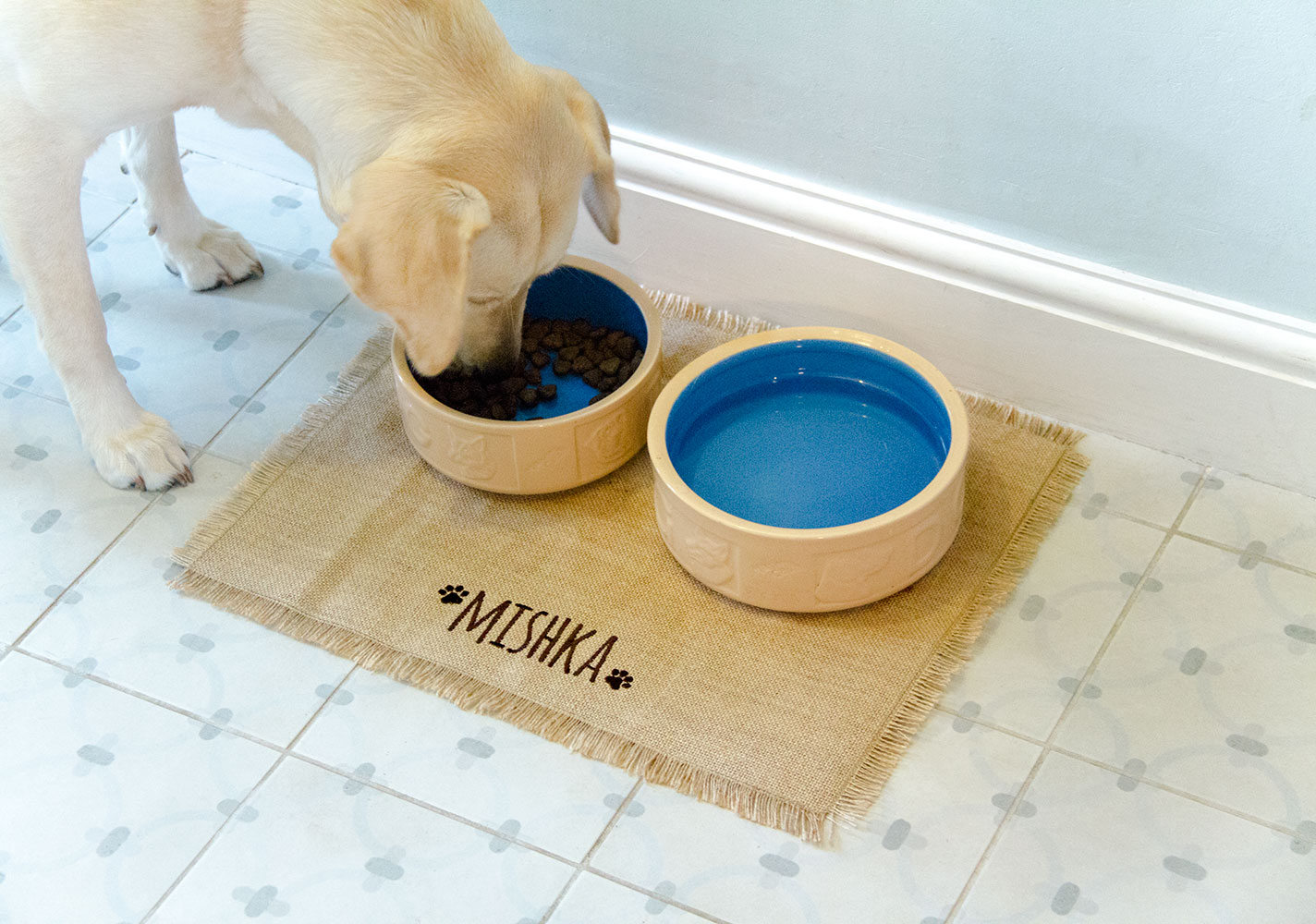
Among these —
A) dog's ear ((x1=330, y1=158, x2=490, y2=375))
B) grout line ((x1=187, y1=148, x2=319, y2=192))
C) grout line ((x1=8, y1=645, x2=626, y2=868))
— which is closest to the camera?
dog's ear ((x1=330, y1=158, x2=490, y2=375))

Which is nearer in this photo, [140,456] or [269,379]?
[140,456]

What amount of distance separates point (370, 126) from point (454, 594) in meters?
0.57

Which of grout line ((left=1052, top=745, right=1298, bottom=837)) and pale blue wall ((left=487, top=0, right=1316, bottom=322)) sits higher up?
pale blue wall ((left=487, top=0, right=1316, bottom=322))

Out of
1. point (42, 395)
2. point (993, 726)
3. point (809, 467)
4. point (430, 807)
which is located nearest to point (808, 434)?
point (809, 467)

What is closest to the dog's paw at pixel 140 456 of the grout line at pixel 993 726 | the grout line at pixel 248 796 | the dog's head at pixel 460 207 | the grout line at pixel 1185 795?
the grout line at pixel 248 796

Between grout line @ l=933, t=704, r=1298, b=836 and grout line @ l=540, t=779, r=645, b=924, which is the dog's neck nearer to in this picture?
grout line @ l=540, t=779, r=645, b=924

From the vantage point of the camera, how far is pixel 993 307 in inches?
68.9

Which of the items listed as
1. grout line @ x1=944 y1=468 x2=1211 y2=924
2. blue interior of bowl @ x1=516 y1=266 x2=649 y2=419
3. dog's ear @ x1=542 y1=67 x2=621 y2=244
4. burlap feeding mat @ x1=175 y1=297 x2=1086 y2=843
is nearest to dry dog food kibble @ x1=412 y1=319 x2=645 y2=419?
blue interior of bowl @ x1=516 y1=266 x2=649 y2=419

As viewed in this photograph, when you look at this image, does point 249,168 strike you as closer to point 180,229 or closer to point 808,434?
point 180,229

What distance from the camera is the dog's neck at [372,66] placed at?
1.30m

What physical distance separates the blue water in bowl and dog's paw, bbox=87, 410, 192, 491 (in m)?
0.67

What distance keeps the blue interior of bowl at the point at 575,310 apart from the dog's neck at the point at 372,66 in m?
0.44

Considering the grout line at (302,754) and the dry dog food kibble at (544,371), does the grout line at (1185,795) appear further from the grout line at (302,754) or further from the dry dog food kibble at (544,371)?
the dry dog food kibble at (544,371)

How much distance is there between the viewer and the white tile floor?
131 cm
